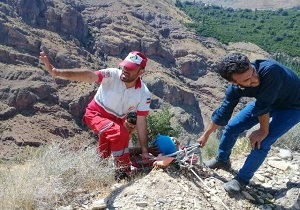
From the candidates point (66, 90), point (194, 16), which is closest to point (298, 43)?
point (194, 16)

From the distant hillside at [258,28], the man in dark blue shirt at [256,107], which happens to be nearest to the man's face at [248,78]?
the man in dark blue shirt at [256,107]

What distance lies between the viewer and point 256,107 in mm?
3609

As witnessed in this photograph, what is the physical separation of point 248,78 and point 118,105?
1.41m

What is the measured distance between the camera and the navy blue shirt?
3.46 meters

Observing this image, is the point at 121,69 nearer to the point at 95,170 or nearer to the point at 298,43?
the point at 95,170

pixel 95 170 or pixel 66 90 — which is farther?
pixel 66 90

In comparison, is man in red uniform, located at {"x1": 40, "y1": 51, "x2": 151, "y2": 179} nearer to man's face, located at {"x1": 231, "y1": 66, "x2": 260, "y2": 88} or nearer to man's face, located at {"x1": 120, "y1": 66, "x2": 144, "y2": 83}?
man's face, located at {"x1": 120, "y1": 66, "x2": 144, "y2": 83}

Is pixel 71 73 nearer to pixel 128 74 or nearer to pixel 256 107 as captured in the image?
pixel 128 74

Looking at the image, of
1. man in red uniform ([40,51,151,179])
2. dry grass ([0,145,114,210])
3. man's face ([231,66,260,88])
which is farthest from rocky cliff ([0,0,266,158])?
man's face ([231,66,260,88])

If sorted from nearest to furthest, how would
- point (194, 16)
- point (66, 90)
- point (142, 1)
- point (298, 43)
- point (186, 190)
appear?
point (186, 190), point (66, 90), point (298, 43), point (142, 1), point (194, 16)

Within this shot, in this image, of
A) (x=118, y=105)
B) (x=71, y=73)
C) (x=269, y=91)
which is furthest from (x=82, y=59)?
(x=269, y=91)

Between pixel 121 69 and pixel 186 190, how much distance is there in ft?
4.36

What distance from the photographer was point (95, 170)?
12.7 ft

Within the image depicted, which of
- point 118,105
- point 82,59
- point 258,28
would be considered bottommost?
point 82,59
